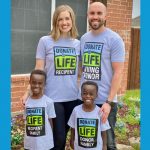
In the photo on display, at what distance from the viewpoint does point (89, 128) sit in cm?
371

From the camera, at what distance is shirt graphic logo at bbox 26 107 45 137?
3.73 metres

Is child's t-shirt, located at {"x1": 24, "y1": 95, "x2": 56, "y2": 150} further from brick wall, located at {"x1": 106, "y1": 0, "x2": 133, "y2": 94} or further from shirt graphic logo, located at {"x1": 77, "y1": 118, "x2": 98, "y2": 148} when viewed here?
brick wall, located at {"x1": 106, "y1": 0, "x2": 133, "y2": 94}

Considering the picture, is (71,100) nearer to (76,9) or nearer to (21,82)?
(21,82)

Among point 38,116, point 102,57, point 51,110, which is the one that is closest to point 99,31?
point 102,57

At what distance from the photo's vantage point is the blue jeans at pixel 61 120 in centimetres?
382

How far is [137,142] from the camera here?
5.86 metres

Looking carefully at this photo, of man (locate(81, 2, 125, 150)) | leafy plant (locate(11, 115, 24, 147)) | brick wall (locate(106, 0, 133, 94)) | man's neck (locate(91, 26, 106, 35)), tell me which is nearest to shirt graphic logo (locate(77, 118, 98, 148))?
man (locate(81, 2, 125, 150))

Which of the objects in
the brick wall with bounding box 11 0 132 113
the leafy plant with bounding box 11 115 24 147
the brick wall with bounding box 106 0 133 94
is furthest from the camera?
the brick wall with bounding box 106 0 133 94

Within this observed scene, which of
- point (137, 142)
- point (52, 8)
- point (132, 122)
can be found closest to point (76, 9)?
point (52, 8)

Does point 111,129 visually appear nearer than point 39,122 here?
No

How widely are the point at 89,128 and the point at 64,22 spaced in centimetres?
105

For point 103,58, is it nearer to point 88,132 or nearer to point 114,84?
point 114,84

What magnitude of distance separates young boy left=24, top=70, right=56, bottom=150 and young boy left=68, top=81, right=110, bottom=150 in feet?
0.87

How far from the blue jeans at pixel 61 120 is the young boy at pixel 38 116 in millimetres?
83
